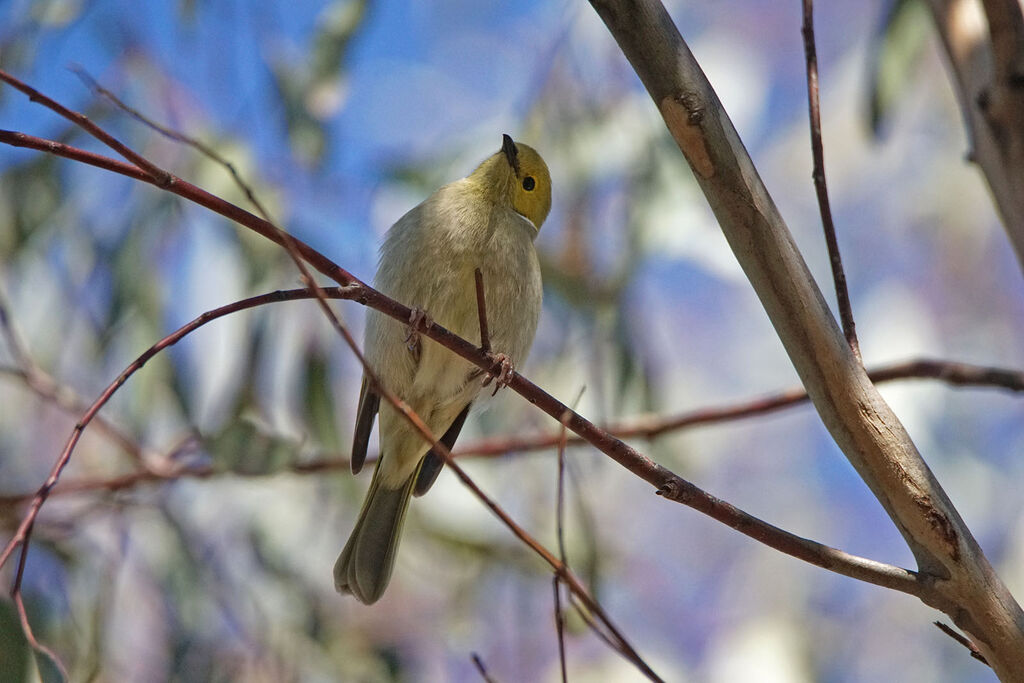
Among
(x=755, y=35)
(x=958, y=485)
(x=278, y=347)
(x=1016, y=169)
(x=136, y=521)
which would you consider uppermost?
(x=755, y=35)

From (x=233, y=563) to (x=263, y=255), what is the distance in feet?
3.11

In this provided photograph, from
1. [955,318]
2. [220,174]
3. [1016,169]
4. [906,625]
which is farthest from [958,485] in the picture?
[220,174]

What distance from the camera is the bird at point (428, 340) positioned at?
2.26 meters

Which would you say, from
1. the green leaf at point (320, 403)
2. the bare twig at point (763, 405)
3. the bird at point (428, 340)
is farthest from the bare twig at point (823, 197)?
the green leaf at point (320, 403)

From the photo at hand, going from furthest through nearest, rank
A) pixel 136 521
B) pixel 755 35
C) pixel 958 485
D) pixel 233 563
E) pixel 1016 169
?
pixel 755 35 → pixel 958 485 → pixel 233 563 → pixel 136 521 → pixel 1016 169

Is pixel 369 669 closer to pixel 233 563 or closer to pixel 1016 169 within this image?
pixel 233 563

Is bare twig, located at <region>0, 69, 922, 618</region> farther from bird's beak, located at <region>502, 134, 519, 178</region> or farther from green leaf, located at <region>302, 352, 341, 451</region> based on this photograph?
green leaf, located at <region>302, 352, 341, 451</region>

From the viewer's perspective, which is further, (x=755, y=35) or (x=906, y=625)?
(x=755, y=35)

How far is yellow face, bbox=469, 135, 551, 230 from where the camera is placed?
2.67 metres

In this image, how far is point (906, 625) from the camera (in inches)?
170

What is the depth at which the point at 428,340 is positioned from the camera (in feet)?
7.48

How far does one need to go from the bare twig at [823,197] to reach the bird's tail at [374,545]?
1.18m

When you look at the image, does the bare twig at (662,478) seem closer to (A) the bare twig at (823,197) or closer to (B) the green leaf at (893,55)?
(A) the bare twig at (823,197)

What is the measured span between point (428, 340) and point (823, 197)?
1056 millimetres
